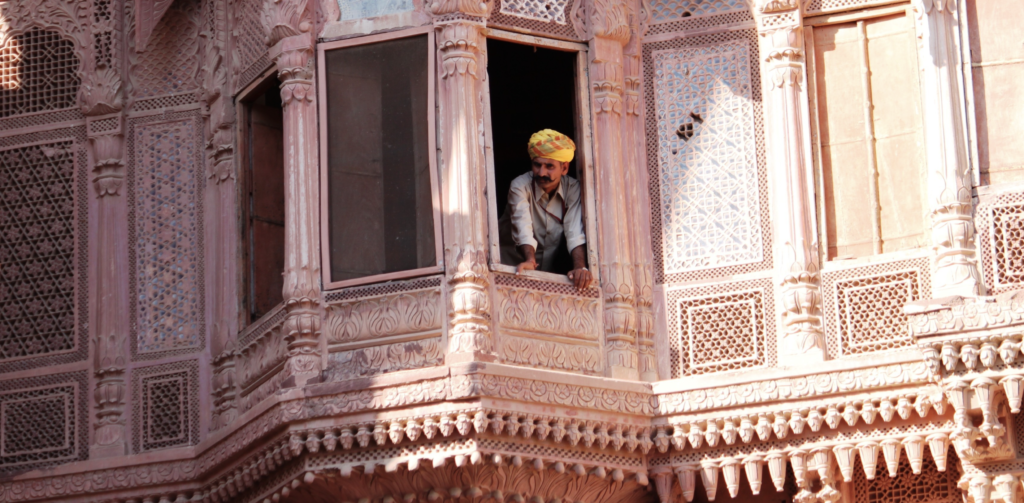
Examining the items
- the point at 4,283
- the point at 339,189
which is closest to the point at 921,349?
the point at 339,189

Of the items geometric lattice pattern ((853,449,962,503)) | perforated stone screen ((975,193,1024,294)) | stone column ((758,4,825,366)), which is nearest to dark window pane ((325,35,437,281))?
stone column ((758,4,825,366))

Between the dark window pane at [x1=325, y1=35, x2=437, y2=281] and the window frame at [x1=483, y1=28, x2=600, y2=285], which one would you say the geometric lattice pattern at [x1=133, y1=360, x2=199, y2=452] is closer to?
the dark window pane at [x1=325, y1=35, x2=437, y2=281]

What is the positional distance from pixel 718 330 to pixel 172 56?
4059 mm

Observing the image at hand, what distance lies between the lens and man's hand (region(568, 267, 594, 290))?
1392cm

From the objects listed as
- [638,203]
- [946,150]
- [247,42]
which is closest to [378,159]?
[247,42]

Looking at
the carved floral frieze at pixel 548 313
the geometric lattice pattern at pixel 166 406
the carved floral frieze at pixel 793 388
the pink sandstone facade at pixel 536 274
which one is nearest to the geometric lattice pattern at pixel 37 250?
the pink sandstone facade at pixel 536 274

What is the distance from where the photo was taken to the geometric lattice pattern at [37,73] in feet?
51.2

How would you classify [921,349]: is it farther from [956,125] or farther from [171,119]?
[171,119]

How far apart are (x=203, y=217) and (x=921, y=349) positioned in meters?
4.68

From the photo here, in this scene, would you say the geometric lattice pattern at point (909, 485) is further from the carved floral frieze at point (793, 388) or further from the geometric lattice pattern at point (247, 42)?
the geometric lattice pattern at point (247, 42)

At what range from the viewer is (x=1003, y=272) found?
1348 cm

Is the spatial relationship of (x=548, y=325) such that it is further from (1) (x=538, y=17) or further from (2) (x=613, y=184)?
(1) (x=538, y=17)

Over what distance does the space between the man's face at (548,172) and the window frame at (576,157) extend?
0.40 feet

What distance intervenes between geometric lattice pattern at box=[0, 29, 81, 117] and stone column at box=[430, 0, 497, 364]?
9.44ft
